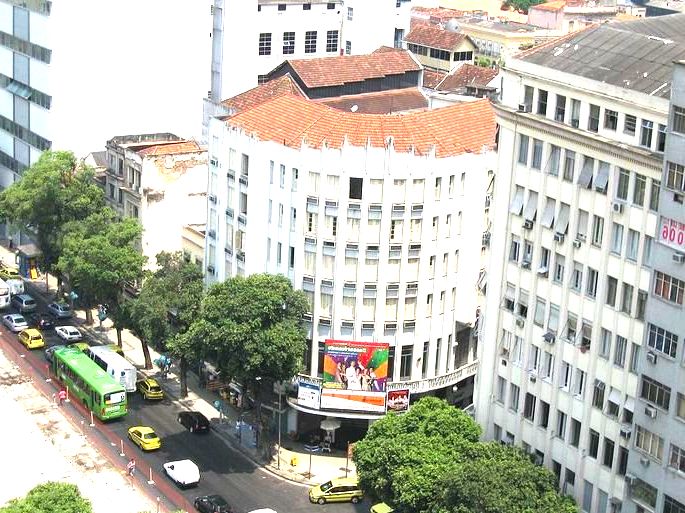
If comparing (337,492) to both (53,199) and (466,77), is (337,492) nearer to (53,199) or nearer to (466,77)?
(53,199)

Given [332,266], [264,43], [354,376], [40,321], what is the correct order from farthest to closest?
[264,43] < [40,321] < [354,376] < [332,266]

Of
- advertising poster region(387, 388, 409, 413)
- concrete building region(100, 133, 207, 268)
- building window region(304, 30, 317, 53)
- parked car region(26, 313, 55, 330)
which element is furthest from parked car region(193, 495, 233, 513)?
building window region(304, 30, 317, 53)

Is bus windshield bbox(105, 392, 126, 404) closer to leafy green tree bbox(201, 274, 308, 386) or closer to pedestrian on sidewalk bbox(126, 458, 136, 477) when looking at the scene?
pedestrian on sidewalk bbox(126, 458, 136, 477)

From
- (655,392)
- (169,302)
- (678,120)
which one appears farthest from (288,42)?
(655,392)

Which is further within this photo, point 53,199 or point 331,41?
point 331,41

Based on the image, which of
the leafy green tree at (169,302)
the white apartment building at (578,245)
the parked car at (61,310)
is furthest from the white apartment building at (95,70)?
the white apartment building at (578,245)

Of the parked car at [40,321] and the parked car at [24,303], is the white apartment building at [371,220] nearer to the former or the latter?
the parked car at [40,321]
